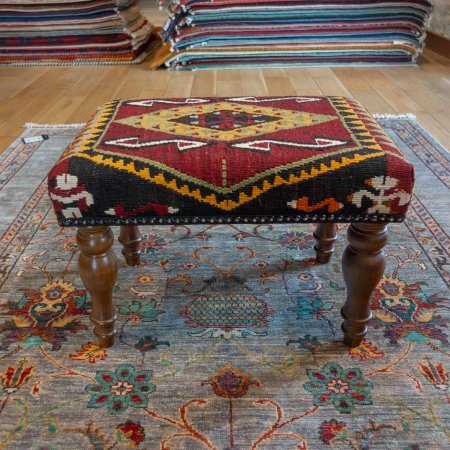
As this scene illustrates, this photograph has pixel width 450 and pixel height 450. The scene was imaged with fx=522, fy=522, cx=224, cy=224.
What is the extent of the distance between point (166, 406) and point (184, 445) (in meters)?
0.08

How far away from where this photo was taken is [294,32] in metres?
2.73

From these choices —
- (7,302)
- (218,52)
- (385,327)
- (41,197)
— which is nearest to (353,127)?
(385,327)

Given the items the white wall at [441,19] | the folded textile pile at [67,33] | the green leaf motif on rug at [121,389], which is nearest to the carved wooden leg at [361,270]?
the green leaf motif on rug at [121,389]

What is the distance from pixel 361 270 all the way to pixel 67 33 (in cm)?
264

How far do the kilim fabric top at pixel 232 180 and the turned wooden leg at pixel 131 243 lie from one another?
1.08 feet

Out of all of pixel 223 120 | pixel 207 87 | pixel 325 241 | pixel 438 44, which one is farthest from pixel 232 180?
pixel 438 44

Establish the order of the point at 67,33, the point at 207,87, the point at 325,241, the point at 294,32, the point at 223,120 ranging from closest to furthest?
1. the point at 223,120
2. the point at 325,241
3. the point at 207,87
4. the point at 294,32
5. the point at 67,33

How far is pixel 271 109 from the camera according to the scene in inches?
38.9

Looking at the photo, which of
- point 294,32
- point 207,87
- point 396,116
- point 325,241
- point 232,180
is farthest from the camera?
point 294,32

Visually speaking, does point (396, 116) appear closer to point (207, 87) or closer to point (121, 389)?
point (207, 87)

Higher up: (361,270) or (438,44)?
(361,270)

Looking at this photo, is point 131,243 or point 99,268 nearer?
point 99,268

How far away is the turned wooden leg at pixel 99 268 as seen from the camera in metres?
0.84

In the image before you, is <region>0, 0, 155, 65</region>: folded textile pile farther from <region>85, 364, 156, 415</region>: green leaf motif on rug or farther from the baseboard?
<region>85, 364, 156, 415</region>: green leaf motif on rug
